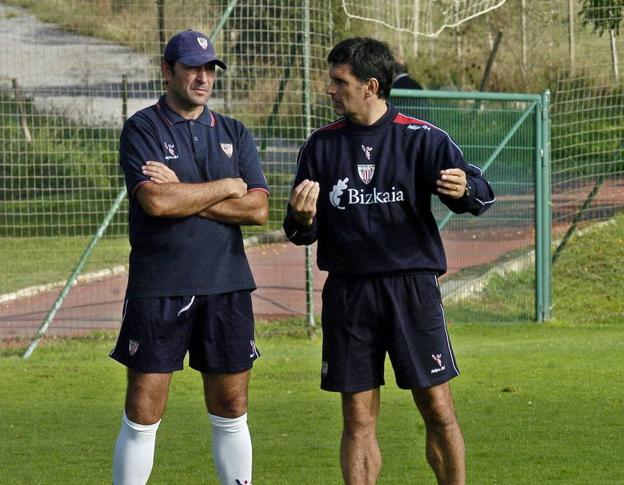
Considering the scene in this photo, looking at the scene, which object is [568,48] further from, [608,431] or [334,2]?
[608,431]

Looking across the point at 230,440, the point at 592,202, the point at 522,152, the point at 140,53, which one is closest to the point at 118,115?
the point at 140,53

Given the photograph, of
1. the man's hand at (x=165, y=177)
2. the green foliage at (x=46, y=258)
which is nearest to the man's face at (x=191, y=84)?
the man's hand at (x=165, y=177)

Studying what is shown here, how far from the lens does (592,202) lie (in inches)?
531

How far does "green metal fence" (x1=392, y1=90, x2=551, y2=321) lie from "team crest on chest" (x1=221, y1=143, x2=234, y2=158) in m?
6.93

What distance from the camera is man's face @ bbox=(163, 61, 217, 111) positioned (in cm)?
564

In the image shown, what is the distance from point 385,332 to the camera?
5.54m

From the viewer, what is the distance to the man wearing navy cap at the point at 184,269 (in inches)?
220

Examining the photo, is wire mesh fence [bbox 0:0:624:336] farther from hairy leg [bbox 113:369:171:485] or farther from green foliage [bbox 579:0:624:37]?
hairy leg [bbox 113:369:171:485]

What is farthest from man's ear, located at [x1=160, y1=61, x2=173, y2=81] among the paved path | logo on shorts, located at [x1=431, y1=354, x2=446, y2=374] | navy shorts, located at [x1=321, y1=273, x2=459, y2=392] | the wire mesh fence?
the paved path

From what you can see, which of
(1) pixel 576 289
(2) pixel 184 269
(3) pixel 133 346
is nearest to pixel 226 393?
(3) pixel 133 346

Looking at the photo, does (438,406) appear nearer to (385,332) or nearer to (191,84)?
(385,332)

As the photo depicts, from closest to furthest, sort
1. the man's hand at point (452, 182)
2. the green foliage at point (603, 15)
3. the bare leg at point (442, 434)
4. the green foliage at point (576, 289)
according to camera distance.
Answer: the man's hand at point (452, 182)
the bare leg at point (442, 434)
the green foliage at point (576, 289)
the green foliage at point (603, 15)

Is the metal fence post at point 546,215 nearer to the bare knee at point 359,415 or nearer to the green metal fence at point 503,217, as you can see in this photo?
the green metal fence at point 503,217

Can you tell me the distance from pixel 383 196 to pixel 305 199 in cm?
36
